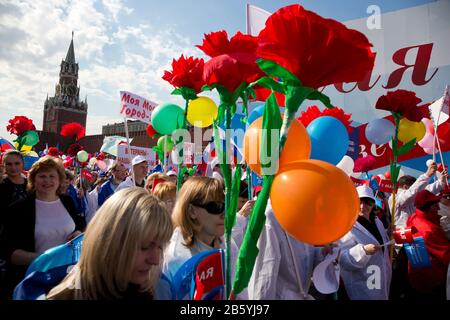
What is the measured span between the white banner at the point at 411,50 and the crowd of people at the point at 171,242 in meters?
5.91

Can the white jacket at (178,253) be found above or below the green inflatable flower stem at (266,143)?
below

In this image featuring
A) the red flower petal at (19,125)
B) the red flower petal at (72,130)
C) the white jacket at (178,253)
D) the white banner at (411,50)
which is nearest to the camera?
the white jacket at (178,253)

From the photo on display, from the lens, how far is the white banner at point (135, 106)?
419cm

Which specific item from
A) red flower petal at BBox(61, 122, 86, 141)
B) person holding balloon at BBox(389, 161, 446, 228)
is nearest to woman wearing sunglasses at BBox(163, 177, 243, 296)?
person holding balloon at BBox(389, 161, 446, 228)

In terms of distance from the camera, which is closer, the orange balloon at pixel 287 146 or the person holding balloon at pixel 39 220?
the orange balloon at pixel 287 146

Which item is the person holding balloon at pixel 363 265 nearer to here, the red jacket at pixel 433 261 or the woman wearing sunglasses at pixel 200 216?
the red jacket at pixel 433 261

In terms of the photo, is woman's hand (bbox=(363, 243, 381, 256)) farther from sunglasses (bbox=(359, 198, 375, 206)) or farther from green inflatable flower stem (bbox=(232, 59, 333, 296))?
green inflatable flower stem (bbox=(232, 59, 333, 296))

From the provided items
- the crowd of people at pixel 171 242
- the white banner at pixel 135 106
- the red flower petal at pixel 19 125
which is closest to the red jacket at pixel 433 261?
the crowd of people at pixel 171 242

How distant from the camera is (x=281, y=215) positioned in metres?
1.02

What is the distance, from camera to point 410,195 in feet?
14.6

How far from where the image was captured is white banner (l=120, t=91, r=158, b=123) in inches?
165

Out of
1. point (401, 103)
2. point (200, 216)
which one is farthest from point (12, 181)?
point (401, 103)

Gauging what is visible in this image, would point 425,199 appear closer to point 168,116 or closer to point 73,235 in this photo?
point 168,116
